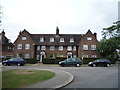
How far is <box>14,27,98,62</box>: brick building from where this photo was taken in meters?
39.5

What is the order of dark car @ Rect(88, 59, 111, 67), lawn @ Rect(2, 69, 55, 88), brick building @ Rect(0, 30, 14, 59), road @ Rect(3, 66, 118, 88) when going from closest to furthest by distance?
lawn @ Rect(2, 69, 55, 88)
road @ Rect(3, 66, 118, 88)
dark car @ Rect(88, 59, 111, 67)
brick building @ Rect(0, 30, 14, 59)

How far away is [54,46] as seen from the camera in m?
40.8

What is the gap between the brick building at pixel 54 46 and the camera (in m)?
39.5

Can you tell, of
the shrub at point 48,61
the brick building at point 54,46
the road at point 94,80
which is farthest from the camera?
the brick building at point 54,46

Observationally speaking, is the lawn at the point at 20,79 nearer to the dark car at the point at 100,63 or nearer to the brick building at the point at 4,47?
the dark car at the point at 100,63

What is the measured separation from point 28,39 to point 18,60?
14.5 metres

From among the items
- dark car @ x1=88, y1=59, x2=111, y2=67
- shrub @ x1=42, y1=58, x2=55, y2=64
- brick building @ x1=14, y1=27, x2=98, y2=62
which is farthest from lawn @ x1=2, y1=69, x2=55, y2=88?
brick building @ x1=14, y1=27, x2=98, y2=62

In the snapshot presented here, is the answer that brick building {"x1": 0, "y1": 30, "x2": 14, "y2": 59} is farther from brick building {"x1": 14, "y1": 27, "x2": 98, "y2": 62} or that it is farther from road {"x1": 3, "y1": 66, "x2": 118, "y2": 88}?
road {"x1": 3, "y1": 66, "x2": 118, "y2": 88}

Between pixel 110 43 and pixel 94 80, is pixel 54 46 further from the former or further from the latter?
pixel 94 80

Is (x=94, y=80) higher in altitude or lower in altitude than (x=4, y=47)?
lower

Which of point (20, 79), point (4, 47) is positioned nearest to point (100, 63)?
point (20, 79)

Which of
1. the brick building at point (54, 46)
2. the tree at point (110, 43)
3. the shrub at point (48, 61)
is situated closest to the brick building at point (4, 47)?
the brick building at point (54, 46)

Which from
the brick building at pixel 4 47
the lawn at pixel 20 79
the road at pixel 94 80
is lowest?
the road at pixel 94 80

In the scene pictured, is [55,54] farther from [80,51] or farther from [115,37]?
[115,37]
